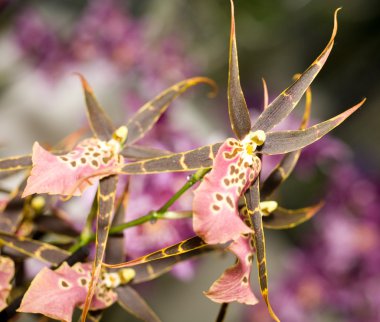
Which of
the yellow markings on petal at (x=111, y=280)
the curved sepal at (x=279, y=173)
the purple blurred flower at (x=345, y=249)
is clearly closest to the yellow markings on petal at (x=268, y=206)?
the curved sepal at (x=279, y=173)

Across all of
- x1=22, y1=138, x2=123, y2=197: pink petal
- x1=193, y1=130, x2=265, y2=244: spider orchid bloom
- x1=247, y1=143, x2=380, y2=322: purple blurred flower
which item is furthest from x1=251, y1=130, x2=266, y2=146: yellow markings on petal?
x1=247, y1=143, x2=380, y2=322: purple blurred flower

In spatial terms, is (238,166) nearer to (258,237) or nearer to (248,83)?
(258,237)

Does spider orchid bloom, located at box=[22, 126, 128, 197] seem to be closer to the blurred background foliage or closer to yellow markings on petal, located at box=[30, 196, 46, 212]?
yellow markings on petal, located at box=[30, 196, 46, 212]

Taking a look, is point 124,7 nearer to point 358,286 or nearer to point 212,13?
point 212,13

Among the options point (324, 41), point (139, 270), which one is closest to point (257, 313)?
point (324, 41)

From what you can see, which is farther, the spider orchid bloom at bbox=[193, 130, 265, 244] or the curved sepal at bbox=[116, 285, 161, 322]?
the curved sepal at bbox=[116, 285, 161, 322]

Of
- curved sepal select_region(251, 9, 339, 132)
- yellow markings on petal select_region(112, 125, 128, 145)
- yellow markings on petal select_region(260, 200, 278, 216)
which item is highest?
curved sepal select_region(251, 9, 339, 132)

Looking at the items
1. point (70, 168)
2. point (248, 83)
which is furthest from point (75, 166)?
point (248, 83)

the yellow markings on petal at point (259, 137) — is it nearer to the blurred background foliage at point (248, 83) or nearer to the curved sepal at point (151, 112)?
the curved sepal at point (151, 112)
